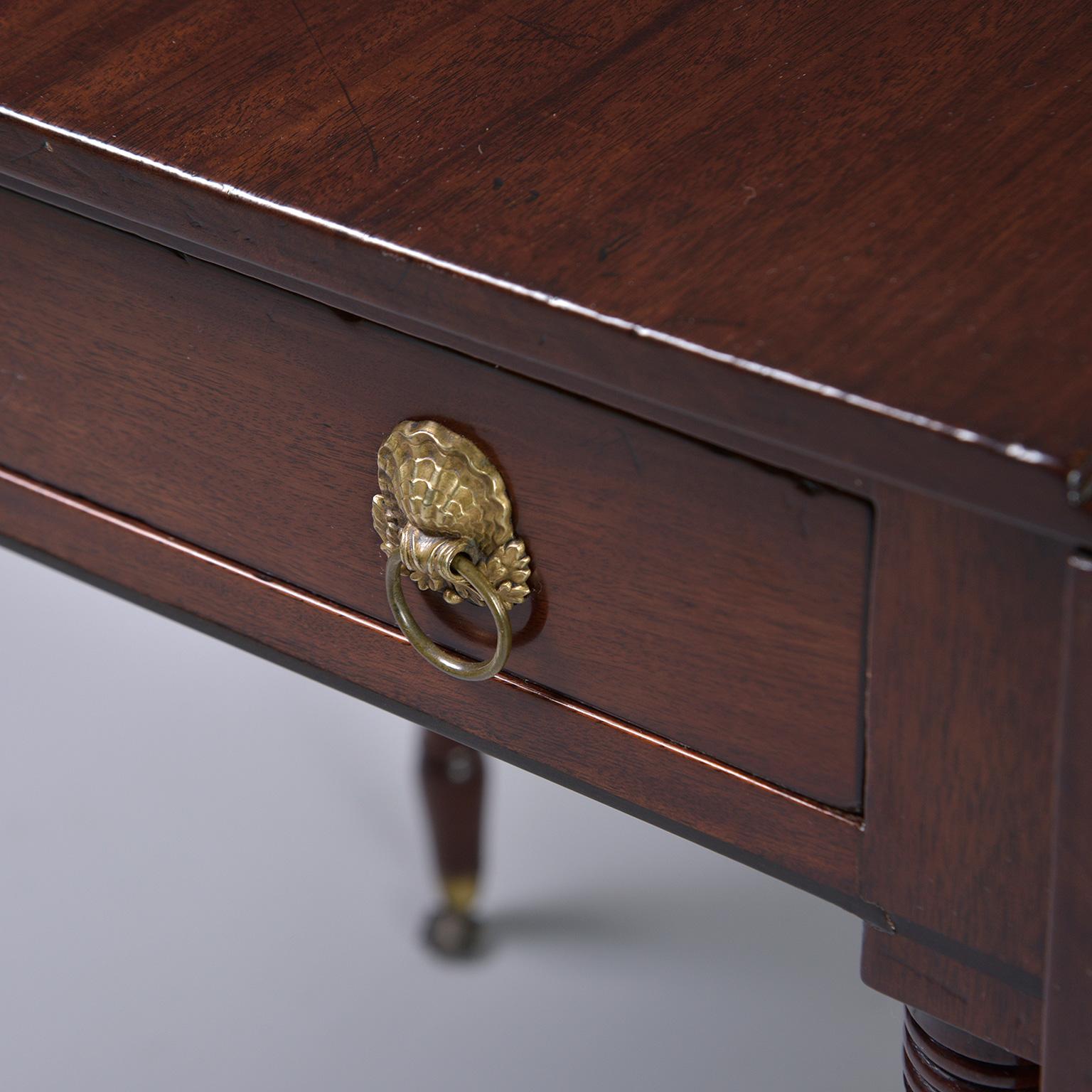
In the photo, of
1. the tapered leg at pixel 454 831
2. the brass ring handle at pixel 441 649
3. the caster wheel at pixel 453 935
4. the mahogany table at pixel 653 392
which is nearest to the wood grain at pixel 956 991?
the mahogany table at pixel 653 392

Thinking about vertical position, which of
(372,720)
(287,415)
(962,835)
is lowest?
(962,835)

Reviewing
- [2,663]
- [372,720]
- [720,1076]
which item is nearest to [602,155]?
[720,1076]

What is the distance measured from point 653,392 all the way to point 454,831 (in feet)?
2.26

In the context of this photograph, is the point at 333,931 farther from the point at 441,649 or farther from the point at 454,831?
the point at 441,649

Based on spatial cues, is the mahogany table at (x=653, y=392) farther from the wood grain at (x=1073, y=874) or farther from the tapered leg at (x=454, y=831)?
the tapered leg at (x=454, y=831)

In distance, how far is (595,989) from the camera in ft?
3.63

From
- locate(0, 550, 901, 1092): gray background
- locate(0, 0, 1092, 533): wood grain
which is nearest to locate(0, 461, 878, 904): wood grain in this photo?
locate(0, 0, 1092, 533): wood grain

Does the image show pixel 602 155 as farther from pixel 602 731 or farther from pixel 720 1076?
pixel 720 1076

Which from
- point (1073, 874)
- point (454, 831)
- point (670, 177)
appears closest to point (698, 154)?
point (670, 177)

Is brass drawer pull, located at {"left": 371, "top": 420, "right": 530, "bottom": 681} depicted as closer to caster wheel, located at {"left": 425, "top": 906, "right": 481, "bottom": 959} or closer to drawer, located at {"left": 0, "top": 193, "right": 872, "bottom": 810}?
drawer, located at {"left": 0, "top": 193, "right": 872, "bottom": 810}

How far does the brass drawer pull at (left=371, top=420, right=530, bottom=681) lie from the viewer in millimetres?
535

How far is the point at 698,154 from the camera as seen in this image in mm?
519

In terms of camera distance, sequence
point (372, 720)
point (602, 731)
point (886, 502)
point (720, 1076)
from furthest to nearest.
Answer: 1. point (372, 720)
2. point (720, 1076)
3. point (602, 731)
4. point (886, 502)

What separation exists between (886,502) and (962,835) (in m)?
0.10
